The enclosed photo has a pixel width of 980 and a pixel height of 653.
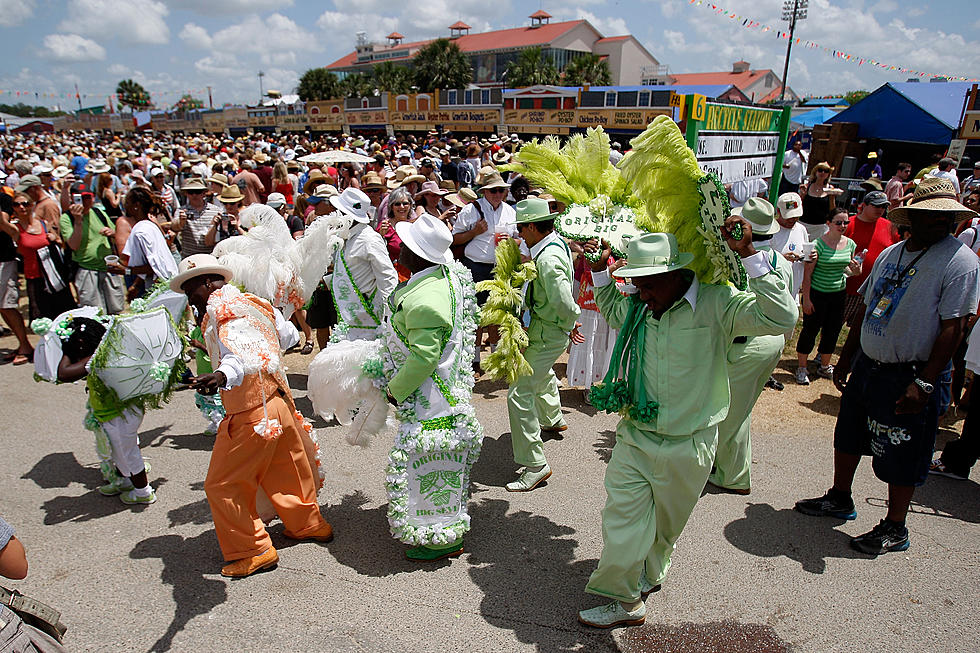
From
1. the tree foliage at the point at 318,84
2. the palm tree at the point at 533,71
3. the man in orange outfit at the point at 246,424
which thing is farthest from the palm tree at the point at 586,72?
the man in orange outfit at the point at 246,424

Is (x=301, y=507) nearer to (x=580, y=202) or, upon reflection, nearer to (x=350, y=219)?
(x=350, y=219)

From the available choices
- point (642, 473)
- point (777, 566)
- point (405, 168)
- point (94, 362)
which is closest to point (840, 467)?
point (777, 566)

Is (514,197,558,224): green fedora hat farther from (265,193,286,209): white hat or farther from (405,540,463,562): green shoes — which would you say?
(265,193,286,209): white hat

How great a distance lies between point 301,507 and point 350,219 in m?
2.38

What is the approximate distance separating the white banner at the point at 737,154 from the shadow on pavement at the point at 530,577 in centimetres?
265

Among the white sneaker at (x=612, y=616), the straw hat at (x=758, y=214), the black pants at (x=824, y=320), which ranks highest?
the straw hat at (x=758, y=214)

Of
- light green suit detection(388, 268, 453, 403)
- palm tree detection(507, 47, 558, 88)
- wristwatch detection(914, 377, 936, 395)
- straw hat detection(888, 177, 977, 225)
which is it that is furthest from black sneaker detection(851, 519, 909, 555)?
palm tree detection(507, 47, 558, 88)

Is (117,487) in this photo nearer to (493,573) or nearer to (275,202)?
(493,573)

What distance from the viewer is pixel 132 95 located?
82.9 m

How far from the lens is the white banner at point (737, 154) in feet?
12.8

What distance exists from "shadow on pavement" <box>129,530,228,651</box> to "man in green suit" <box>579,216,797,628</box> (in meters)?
2.10

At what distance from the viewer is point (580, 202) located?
391cm

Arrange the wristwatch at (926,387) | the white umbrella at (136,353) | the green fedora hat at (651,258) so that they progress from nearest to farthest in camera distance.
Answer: the green fedora hat at (651,258) < the wristwatch at (926,387) < the white umbrella at (136,353)

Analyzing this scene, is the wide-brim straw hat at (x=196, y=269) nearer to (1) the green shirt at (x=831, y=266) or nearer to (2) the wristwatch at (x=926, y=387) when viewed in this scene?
(2) the wristwatch at (x=926, y=387)
